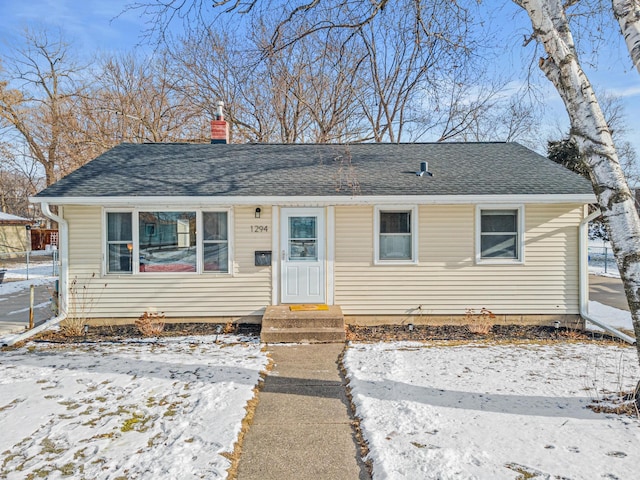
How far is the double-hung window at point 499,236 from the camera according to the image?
7.89 m

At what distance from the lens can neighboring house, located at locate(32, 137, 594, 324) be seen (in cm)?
775

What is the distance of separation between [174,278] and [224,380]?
3371 millimetres

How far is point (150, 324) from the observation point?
7.45 metres

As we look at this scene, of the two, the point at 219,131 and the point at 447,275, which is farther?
the point at 219,131

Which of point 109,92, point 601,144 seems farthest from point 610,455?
point 109,92

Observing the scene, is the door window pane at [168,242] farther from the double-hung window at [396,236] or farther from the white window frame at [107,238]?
the double-hung window at [396,236]

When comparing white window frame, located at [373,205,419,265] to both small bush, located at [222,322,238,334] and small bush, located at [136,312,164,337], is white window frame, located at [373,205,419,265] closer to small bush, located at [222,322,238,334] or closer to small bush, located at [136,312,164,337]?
small bush, located at [222,322,238,334]

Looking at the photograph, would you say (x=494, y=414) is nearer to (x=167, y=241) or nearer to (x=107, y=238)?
(x=167, y=241)

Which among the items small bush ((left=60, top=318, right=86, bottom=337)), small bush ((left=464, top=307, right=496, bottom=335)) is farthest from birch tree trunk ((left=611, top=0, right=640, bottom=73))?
small bush ((left=60, top=318, right=86, bottom=337))

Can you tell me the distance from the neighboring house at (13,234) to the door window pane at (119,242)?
69.6ft

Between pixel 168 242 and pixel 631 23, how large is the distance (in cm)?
725

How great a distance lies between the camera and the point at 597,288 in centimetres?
1275

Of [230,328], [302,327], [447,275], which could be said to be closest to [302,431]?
[302,327]

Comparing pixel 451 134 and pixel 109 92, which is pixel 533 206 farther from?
pixel 109 92
